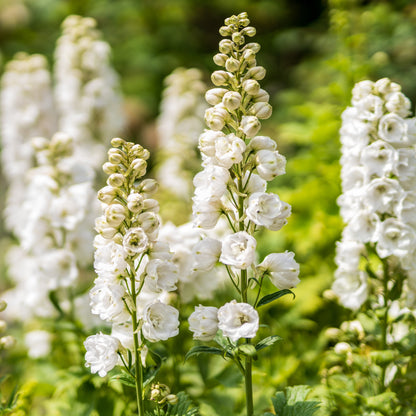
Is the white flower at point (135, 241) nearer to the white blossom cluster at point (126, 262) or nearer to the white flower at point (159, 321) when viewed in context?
the white blossom cluster at point (126, 262)

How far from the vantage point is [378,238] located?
2.32m

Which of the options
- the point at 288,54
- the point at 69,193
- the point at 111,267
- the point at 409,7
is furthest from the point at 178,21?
the point at 111,267

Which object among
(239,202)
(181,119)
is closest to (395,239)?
(239,202)

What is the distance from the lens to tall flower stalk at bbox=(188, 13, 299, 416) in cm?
185

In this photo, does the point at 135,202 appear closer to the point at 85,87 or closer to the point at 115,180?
the point at 115,180

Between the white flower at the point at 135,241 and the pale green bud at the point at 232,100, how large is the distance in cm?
54

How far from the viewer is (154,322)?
195 cm

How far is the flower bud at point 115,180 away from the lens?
1.90 meters

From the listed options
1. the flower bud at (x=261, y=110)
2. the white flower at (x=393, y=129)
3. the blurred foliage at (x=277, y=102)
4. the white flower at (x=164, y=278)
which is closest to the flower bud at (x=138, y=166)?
the white flower at (x=164, y=278)

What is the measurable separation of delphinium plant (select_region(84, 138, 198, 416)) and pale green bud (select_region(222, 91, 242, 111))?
1.18 ft

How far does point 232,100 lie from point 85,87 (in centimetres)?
300

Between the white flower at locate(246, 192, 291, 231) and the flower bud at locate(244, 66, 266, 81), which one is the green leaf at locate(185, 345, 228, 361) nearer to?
the white flower at locate(246, 192, 291, 231)

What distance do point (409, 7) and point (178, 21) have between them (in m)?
3.95

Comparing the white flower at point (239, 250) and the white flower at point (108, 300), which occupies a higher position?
the white flower at point (239, 250)
